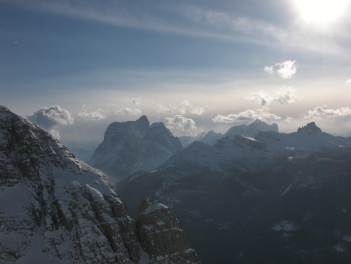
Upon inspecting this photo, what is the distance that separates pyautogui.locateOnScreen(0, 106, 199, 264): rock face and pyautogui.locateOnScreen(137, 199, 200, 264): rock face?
2502 millimetres

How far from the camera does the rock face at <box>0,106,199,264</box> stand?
10738cm

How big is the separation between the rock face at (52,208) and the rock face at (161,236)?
8.21 feet

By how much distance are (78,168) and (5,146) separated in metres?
20.4

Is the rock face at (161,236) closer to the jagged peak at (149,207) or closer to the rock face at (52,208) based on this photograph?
the jagged peak at (149,207)

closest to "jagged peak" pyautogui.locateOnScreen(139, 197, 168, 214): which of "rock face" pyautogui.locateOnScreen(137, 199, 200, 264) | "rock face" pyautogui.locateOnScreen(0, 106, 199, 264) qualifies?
"rock face" pyautogui.locateOnScreen(137, 199, 200, 264)

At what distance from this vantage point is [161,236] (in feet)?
414

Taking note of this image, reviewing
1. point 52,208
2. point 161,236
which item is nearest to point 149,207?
point 161,236

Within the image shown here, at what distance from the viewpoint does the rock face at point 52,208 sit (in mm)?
107375

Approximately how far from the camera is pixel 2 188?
11444 cm

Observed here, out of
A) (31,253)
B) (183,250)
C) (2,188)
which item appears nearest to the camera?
(31,253)

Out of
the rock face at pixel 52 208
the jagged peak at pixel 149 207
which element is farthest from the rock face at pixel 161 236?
the rock face at pixel 52 208

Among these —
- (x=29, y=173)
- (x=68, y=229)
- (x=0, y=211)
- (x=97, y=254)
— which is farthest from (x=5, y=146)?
(x=97, y=254)

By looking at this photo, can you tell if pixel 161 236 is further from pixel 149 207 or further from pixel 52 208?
pixel 52 208

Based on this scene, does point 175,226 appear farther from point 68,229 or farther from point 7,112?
point 7,112
